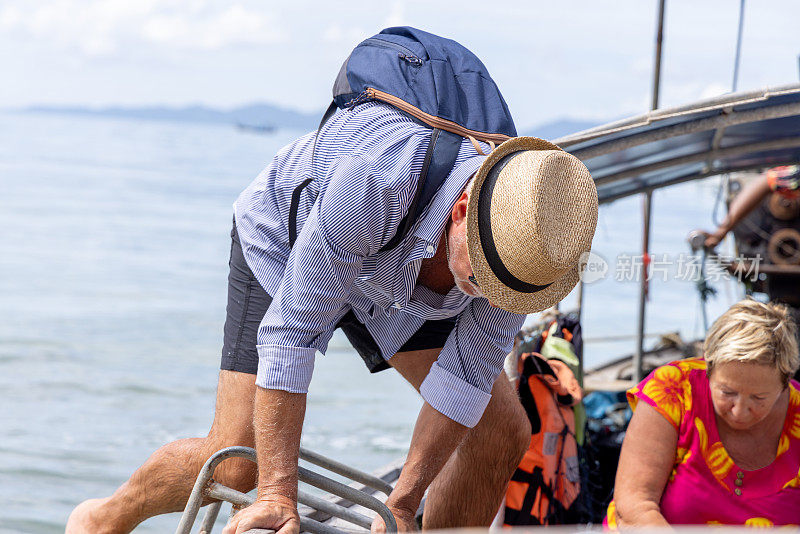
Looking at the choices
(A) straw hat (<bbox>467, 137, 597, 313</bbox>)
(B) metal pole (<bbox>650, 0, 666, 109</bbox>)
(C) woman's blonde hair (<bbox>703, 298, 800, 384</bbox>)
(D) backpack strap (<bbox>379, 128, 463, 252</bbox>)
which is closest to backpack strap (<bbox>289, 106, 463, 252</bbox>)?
(D) backpack strap (<bbox>379, 128, 463, 252</bbox>)

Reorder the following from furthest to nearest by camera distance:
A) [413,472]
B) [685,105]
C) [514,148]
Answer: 1. [685,105]
2. [413,472]
3. [514,148]

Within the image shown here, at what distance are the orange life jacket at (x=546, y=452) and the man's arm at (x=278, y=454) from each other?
1648mm

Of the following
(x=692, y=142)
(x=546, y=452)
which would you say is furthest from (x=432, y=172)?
(x=692, y=142)

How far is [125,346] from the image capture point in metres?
12.3

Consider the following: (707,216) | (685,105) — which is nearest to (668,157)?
(685,105)

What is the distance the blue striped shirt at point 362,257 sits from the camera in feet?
6.98

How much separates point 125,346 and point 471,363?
1052 centimetres

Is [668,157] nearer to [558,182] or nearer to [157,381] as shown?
[558,182]

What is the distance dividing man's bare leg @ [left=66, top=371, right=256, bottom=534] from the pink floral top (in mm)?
1231

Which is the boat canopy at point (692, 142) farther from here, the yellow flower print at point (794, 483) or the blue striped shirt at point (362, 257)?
the yellow flower print at point (794, 483)

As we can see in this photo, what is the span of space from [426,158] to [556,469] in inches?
76.3

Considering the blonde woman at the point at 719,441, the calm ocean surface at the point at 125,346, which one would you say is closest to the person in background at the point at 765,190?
the calm ocean surface at the point at 125,346

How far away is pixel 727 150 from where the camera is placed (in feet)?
14.4

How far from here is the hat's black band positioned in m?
2.04
